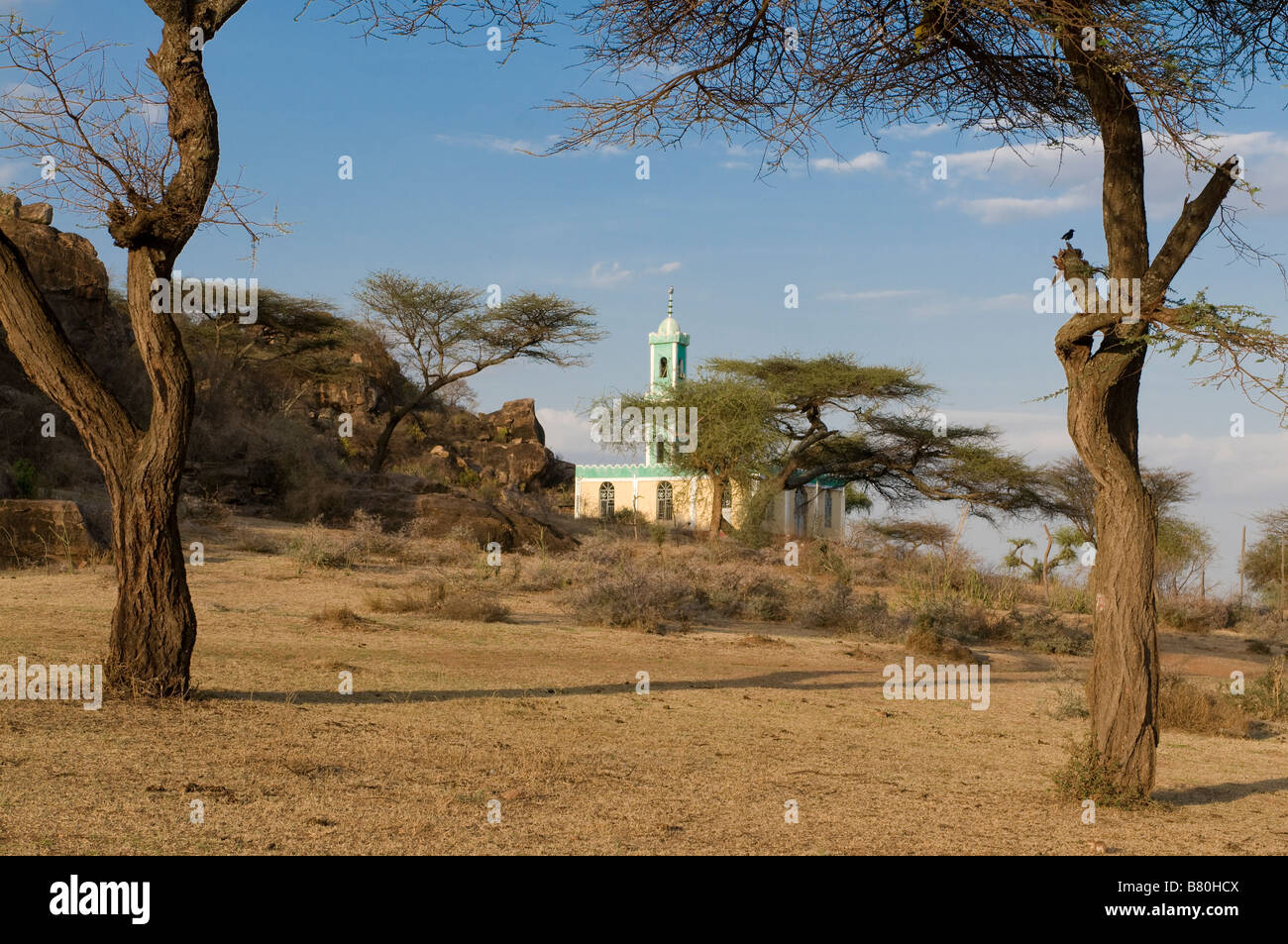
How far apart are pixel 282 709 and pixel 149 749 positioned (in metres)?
1.36

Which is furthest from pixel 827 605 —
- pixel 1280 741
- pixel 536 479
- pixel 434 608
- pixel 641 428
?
pixel 536 479

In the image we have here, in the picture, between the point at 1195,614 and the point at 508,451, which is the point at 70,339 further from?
the point at 508,451

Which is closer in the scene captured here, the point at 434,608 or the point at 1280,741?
the point at 1280,741

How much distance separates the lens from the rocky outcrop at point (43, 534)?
13086mm

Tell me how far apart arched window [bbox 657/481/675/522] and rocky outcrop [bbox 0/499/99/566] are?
1046 inches

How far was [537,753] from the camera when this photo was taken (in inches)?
245

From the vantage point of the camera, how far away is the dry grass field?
14.9ft

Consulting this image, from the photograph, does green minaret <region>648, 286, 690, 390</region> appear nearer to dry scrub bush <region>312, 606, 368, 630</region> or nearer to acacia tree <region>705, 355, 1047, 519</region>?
acacia tree <region>705, 355, 1047, 519</region>

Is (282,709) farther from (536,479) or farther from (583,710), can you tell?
(536,479)

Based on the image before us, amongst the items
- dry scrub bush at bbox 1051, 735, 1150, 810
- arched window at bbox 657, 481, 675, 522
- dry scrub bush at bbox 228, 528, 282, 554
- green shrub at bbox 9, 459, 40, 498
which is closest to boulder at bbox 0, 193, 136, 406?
green shrub at bbox 9, 459, 40, 498

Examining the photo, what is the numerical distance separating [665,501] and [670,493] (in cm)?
33

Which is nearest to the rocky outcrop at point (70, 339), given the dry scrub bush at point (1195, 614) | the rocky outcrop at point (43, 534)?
the rocky outcrop at point (43, 534)

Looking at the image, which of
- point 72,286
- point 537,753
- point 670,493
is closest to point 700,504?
point 670,493

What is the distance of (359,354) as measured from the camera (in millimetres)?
40094
